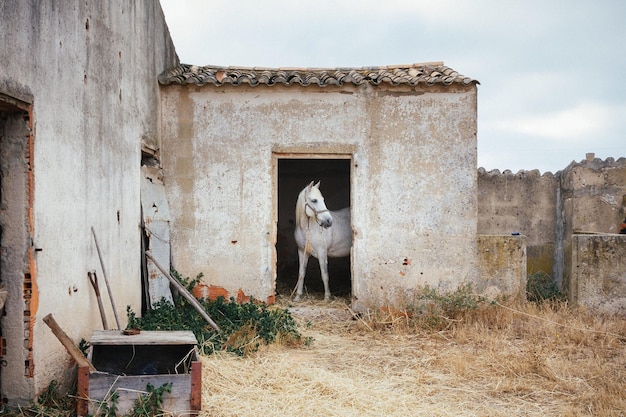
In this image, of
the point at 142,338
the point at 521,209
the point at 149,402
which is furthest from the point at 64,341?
the point at 521,209

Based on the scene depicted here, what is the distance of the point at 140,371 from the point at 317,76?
5670mm

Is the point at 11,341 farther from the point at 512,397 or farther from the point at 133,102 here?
the point at 512,397

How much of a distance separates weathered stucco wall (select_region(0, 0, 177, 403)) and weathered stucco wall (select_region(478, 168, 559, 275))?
7245mm

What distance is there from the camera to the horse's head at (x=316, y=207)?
986cm

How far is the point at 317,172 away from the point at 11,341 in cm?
1037

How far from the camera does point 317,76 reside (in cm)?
956

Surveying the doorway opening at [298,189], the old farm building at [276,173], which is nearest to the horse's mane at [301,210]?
the old farm building at [276,173]

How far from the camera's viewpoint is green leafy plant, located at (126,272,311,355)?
6984 millimetres

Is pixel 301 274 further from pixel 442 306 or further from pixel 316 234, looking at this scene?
pixel 442 306

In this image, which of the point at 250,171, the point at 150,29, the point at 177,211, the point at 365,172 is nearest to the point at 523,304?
the point at 365,172

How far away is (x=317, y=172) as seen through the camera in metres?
14.5

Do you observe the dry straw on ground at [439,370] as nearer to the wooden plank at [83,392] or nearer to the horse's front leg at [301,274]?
the wooden plank at [83,392]

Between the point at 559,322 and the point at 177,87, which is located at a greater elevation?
the point at 177,87

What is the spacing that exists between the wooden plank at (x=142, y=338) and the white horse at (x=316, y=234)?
4.84 meters
